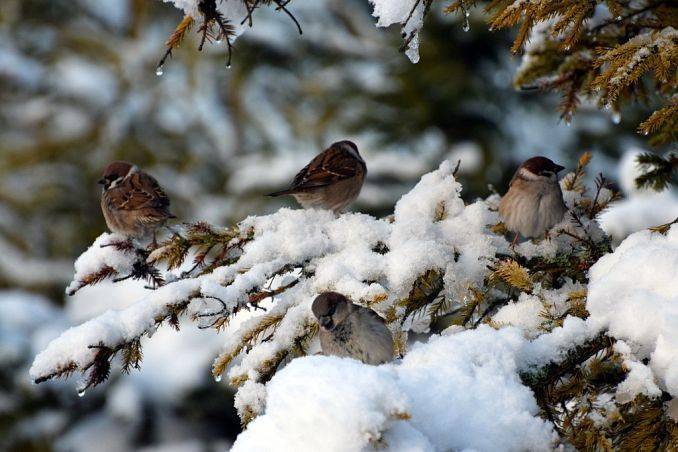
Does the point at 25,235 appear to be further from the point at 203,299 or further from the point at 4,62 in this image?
the point at 203,299

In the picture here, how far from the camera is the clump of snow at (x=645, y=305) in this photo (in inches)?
88.5

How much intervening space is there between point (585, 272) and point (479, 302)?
1.38 feet

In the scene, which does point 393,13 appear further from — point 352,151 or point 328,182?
point 352,151

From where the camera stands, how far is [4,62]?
1658 centimetres

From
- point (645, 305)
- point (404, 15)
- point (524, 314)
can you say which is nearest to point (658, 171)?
point (524, 314)

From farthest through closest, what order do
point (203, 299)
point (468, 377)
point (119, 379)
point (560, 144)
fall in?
point (560, 144)
point (119, 379)
point (203, 299)
point (468, 377)

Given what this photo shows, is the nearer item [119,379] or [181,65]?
[119,379]

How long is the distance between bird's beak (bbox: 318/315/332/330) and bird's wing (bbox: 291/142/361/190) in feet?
7.23

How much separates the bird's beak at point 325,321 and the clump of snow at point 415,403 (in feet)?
2.04

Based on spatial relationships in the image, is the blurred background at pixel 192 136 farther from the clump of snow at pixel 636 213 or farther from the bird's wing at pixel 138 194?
the bird's wing at pixel 138 194

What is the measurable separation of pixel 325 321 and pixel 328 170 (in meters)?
2.34

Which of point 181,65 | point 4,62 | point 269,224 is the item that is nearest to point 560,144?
point 181,65

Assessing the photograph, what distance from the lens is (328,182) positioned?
505 cm

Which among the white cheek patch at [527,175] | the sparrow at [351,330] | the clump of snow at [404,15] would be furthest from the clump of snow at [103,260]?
the white cheek patch at [527,175]
